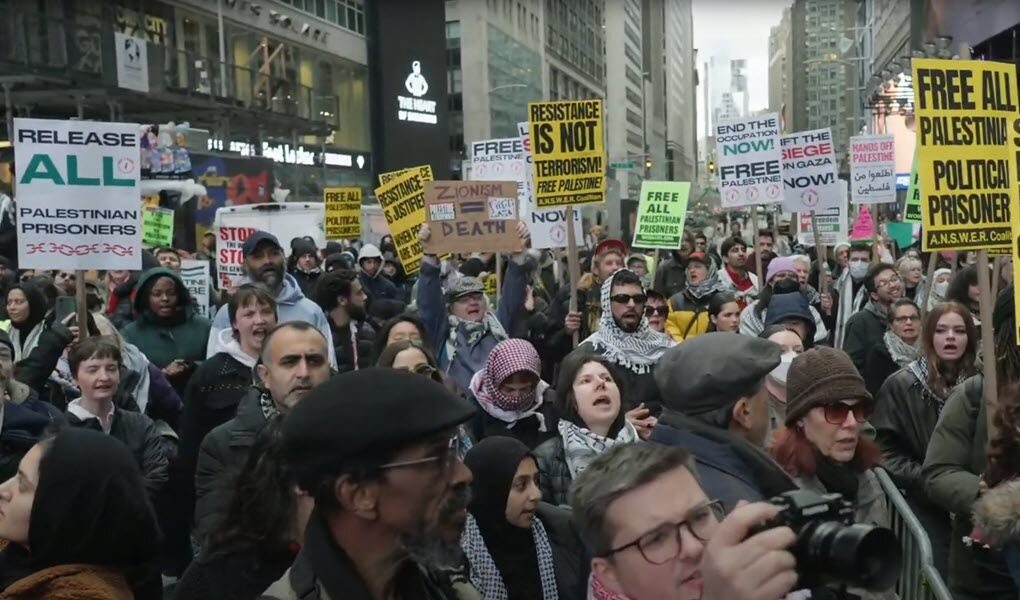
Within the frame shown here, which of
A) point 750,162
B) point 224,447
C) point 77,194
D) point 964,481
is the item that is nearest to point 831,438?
point 964,481

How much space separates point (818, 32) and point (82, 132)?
206 meters

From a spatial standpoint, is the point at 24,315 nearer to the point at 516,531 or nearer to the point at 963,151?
the point at 516,531

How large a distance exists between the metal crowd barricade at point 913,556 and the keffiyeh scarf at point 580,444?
1.11m

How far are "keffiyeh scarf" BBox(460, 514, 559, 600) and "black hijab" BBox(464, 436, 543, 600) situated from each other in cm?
2

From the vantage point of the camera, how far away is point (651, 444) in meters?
2.43

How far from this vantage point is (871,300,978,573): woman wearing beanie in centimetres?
496

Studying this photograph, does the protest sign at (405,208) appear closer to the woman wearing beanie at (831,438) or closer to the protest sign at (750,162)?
the protest sign at (750,162)

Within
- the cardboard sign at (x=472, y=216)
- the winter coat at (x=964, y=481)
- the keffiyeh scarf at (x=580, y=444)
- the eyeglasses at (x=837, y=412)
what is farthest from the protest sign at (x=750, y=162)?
the eyeglasses at (x=837, y=412)

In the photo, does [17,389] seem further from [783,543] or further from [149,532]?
[783,543]

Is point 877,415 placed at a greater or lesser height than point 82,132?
lesser

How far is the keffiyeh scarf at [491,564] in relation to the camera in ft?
10.4

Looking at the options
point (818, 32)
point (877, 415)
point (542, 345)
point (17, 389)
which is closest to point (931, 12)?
point (542, 345)

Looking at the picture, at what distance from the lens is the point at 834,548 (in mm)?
1691

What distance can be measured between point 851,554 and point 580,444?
8.15 ft
